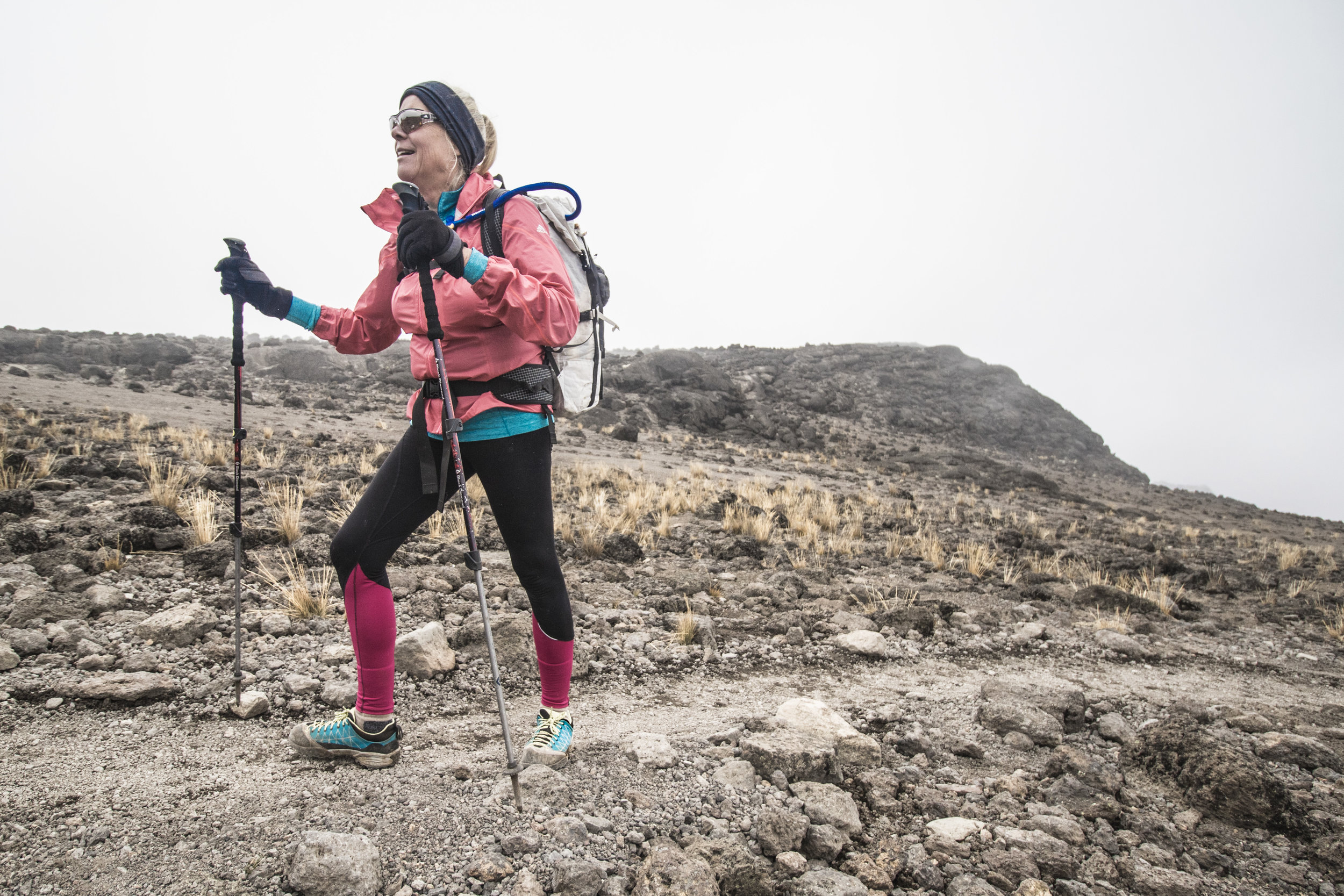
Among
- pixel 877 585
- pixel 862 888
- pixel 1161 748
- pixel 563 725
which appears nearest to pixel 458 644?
pixel 563 725

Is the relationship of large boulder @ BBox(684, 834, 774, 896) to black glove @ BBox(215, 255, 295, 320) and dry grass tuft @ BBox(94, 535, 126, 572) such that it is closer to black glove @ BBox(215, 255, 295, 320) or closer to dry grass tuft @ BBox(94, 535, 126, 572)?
black glove @ BBox(215, 255, 295, 320)

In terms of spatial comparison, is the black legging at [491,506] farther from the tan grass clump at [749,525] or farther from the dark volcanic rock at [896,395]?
the dark volcanic rock at [896,395]

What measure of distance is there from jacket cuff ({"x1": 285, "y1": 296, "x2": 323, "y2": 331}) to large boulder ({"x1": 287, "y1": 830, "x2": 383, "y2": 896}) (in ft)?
5.62

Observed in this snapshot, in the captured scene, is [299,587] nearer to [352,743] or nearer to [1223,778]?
[352,743]

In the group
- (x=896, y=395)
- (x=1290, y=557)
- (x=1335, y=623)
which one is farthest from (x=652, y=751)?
(x=896, y=395)

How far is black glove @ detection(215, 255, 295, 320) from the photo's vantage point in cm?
235

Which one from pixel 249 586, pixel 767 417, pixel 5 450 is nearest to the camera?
pixel 249 586

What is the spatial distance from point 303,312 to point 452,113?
3.03 ft

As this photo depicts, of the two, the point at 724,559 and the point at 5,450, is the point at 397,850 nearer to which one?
the point at 724,559

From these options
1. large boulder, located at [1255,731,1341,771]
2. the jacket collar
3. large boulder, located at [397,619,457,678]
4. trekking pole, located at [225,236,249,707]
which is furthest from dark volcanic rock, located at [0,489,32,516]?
large boulder, located at [1255,731,1341,771]

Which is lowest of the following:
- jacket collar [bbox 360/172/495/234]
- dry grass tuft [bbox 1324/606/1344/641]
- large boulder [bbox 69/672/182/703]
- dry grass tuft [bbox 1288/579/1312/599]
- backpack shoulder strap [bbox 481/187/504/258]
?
dry grass tuft [bbox 1288/579/1312/599]

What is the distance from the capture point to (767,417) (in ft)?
98.5

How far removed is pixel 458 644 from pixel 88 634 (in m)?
1.73

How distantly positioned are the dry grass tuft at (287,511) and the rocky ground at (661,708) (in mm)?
45
